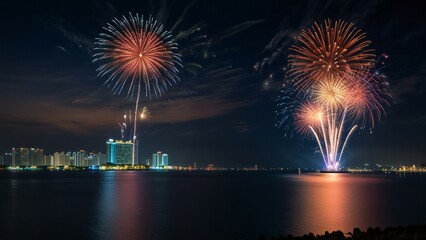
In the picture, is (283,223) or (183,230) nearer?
(183,230)

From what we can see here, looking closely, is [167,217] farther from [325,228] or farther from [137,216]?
[325,228]

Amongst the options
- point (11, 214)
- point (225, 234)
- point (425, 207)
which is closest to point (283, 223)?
point (225, 234)

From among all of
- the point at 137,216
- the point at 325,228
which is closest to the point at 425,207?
the point at 325,228

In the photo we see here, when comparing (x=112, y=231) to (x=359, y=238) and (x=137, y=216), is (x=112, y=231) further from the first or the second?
(x=359, y=238)

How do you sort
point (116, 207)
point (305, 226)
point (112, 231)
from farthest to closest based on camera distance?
point (116, 207)
point (305, 226)
point (112, 231)

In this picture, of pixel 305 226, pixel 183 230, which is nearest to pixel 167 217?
pixel 183 230

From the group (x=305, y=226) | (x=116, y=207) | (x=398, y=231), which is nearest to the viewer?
(x=398, y=231)

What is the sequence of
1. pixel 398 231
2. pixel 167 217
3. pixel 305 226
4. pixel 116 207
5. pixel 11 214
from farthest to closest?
pixel 116 207
pixel 11 214
pixel 167 217
pixel 305 226
pixel 398 231

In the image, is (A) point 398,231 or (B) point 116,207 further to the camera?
(B) point 116,207

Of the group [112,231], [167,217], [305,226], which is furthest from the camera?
[167,217]
